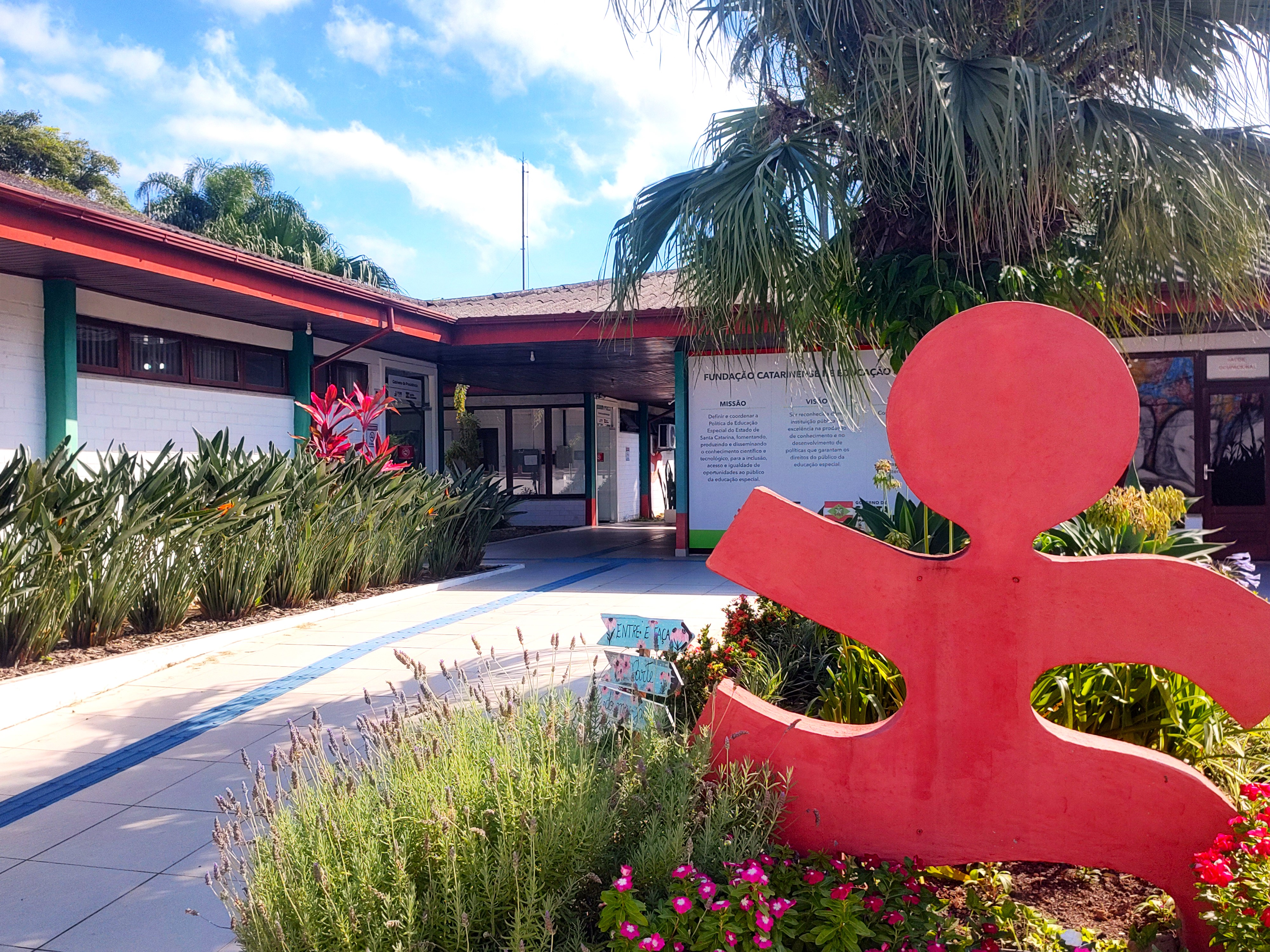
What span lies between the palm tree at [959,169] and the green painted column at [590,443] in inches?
614

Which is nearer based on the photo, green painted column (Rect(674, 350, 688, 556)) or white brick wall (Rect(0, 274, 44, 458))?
white brick wall (Rect(0, 274, 44, 458))

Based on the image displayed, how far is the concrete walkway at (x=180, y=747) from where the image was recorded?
292cm

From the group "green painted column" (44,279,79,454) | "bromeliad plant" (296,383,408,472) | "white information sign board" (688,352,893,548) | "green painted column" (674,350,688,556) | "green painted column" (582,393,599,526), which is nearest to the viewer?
"green painted column" (44,279,79,454)

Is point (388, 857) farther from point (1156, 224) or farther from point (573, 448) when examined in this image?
point (573, 448)

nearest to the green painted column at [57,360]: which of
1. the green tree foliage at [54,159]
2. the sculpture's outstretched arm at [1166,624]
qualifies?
the sculpture's outstretched arm at [1166,624]

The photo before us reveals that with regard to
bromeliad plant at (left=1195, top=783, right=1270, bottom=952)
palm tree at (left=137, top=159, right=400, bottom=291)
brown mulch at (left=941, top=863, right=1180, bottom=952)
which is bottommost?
brown mulch at (left=941, top=863, right=1180, bottom=952)

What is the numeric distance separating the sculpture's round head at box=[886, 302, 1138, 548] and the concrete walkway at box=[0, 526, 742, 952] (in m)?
2.46

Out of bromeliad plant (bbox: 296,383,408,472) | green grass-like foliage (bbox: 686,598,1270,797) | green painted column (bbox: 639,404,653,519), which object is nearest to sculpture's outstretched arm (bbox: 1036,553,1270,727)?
green grass-like foliage (bbox: 686,598,1270,797)

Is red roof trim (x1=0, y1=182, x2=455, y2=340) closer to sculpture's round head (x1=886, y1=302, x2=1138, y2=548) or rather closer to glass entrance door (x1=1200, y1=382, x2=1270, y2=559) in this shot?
sculpture's round head (x1=886, y1=302, x2=1138, y2=548)

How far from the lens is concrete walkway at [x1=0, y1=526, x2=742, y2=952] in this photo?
9.58ft

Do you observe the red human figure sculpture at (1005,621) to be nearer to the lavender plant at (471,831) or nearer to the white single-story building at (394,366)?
the lavender plant at (471,831)

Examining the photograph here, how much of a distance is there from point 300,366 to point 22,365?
3927mm

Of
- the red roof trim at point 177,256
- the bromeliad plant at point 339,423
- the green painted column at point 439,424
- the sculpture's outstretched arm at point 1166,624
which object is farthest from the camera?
the green painted column at point 439,424

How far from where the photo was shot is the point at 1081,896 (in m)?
2.80
